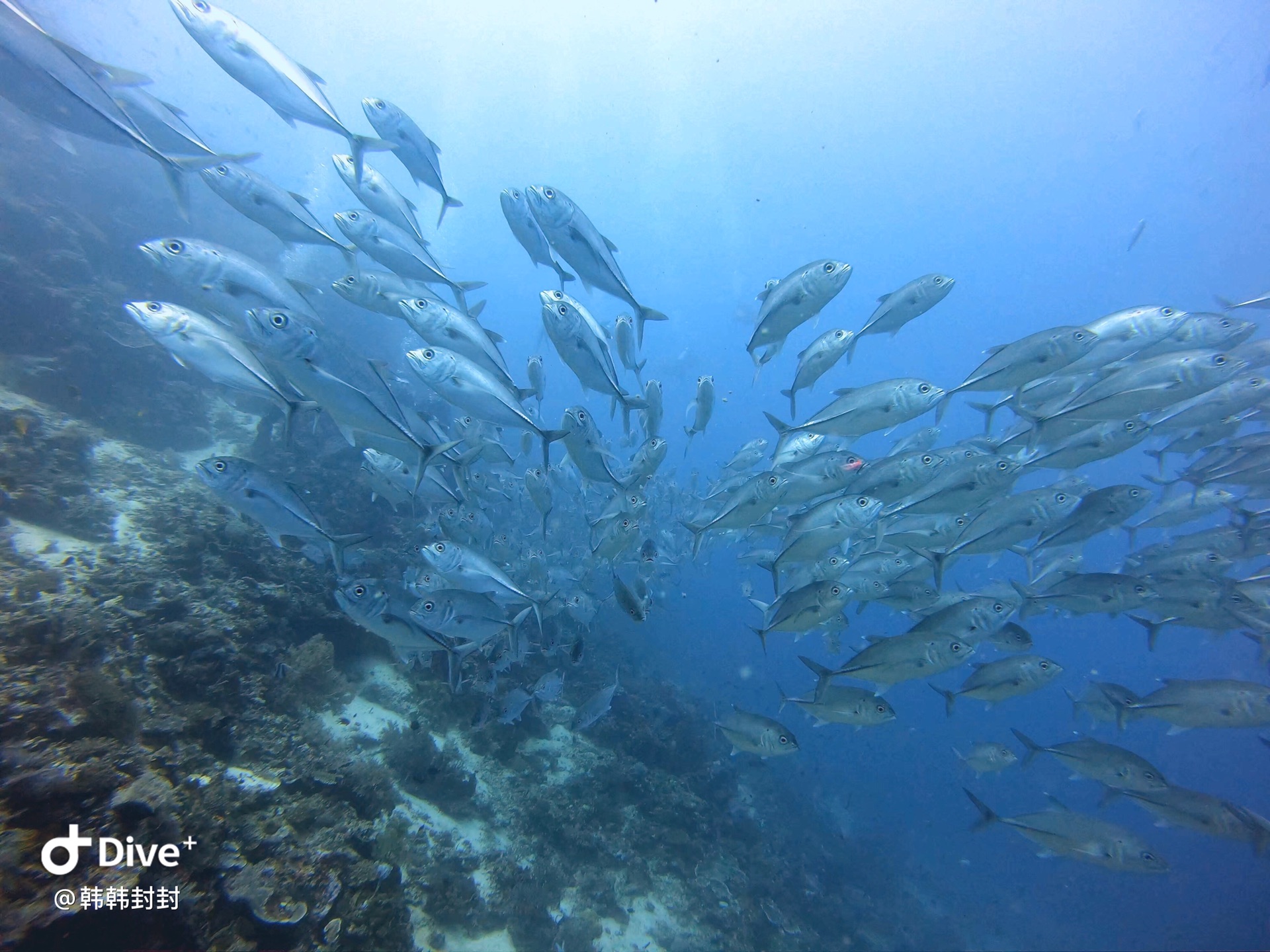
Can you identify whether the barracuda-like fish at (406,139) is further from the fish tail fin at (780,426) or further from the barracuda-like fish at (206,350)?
the fish tail fin at (780,426)

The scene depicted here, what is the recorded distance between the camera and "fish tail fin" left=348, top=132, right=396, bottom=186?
481cm

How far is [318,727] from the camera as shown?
201 inches

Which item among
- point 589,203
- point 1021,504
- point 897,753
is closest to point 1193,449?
point 1021,504

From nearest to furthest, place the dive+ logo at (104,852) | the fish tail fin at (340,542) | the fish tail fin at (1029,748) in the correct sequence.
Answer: the dive+ logo at (104,852) < the fish tail fin at (340,542) < the fish tail fin at (1029,748)

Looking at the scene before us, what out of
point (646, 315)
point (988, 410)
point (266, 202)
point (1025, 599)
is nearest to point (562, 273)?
point (646, 315)

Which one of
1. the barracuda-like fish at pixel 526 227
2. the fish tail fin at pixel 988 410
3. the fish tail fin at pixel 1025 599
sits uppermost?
the barracuda-like fish at pixel 526 227

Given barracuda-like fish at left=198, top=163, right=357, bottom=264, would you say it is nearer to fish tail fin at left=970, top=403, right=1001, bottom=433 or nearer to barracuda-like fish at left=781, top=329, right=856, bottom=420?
barracuda-like fish at left=781, top=329, right=856, bottom=420

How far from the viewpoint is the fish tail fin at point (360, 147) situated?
481cm

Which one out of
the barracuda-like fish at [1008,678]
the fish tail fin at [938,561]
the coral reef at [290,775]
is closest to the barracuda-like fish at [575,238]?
the fish tail fin at [938,561]

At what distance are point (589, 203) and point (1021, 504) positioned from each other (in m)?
89.5

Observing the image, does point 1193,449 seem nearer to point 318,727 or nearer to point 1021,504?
point 1021,504

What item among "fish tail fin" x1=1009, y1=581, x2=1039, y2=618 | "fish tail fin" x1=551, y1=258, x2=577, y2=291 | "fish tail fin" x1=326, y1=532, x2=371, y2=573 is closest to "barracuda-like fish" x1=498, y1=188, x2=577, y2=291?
"fish tail fin" x1=551, y1=258, x2=577, y2=291

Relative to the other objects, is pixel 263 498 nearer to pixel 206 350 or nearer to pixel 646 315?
pixel 206 350

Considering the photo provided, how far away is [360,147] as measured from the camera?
16.1 feet
